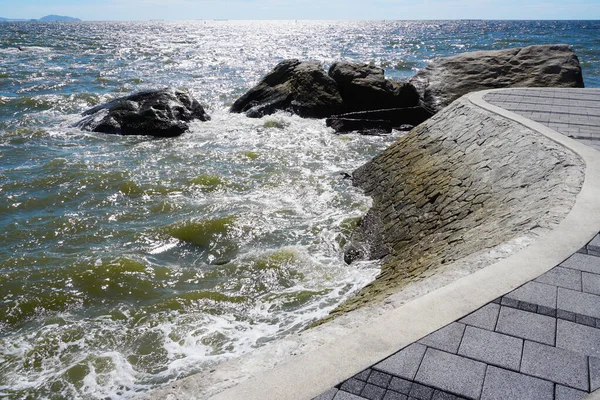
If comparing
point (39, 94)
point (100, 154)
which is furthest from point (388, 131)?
point (39, 94)

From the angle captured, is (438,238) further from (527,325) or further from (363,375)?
(363,375)

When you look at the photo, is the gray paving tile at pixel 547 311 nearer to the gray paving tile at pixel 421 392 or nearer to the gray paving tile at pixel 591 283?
the gray paving tile at pixel 591 283

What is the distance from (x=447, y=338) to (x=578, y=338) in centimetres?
74

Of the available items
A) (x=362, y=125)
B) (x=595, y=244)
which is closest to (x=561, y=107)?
(x=595, y=244)

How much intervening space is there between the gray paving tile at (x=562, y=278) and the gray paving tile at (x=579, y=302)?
70mm

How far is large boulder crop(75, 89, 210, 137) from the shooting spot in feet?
44.7

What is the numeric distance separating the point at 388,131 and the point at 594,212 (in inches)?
390

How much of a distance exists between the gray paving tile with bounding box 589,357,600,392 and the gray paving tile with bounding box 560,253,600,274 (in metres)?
0.99

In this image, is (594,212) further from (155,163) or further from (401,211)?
(155,163)

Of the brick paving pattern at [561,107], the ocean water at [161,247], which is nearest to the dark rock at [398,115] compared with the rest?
the ocean water at [161,247]

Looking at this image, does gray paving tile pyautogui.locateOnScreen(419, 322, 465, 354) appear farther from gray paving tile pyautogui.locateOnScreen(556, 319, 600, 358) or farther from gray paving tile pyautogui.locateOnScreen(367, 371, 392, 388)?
gray paving tile pyautogui.locateOnScreen(556, 319, 600, 358)

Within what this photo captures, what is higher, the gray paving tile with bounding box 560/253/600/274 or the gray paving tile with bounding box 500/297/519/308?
the gray paving tile with bounding box 560/253/600/274

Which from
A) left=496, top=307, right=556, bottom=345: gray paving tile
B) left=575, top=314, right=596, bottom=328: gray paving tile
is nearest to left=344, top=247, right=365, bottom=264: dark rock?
left=496, top=307, right=556, bottom=345: gray paving tile

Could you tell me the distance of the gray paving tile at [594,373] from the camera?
7.63 feet
